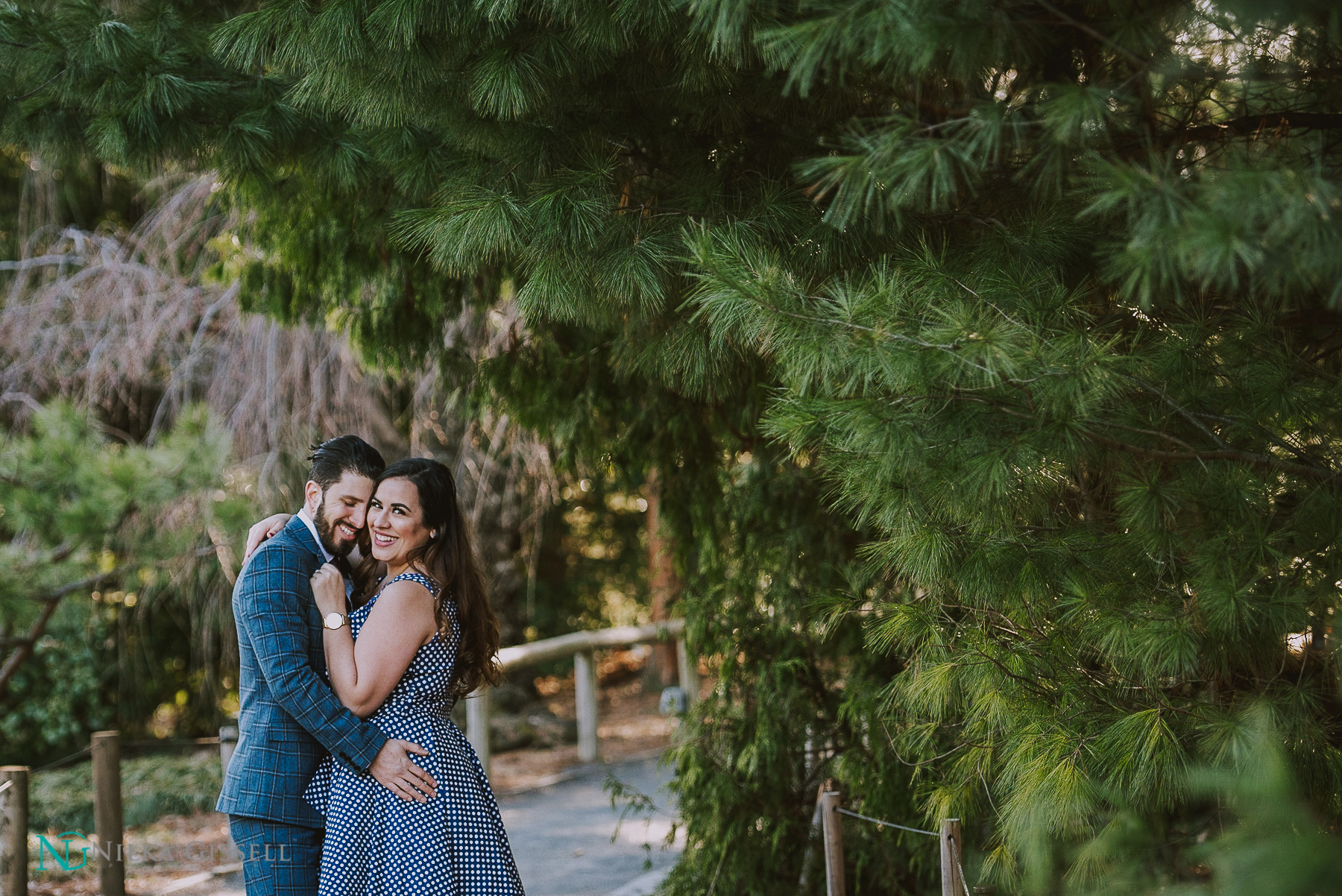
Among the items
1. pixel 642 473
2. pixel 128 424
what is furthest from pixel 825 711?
pixel 128 424

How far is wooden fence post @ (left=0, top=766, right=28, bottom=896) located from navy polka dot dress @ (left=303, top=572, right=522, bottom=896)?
2056mm

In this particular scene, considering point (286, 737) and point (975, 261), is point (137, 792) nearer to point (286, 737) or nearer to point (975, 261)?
point (286, 737)

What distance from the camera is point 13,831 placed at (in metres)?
4.17

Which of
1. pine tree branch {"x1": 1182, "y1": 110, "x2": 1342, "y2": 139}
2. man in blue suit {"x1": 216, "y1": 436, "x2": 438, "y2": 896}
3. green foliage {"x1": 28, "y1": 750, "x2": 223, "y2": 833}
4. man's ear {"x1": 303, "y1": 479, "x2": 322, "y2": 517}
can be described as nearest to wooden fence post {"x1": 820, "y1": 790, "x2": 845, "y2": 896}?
man in blue suit {"x1": 216, "y1": 436, "x2": 438, "y2": 896}

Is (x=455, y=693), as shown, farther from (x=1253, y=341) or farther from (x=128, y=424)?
(x=128, y=424)

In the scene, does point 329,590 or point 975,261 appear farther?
point 329,590

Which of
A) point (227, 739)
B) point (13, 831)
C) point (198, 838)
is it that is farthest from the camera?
point (198, 838)

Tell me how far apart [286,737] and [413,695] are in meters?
0.32

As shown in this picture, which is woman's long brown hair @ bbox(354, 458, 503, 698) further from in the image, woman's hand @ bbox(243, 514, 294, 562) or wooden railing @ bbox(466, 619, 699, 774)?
wooden railing @ bbox(466, 619, 699, 774)

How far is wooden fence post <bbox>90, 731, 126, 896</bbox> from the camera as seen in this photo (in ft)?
14.9

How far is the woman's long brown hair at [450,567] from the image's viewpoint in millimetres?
2908

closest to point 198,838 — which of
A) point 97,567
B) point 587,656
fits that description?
point 97,567

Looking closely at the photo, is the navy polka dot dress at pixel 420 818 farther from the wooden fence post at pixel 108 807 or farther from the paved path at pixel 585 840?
the wooden fence post at pixel 108 807

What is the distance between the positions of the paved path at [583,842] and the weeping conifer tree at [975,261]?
7.79 feet
